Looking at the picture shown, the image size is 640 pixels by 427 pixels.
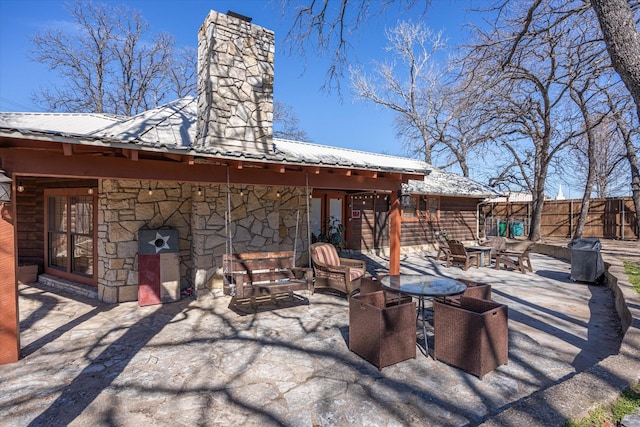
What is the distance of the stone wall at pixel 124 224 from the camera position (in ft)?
17.8

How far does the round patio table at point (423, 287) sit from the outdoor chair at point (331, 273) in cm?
119

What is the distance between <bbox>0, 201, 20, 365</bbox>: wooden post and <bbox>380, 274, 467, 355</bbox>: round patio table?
3741 millimetres

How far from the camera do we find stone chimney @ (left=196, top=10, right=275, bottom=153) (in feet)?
19.0

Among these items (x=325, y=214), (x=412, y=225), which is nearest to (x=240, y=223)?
(x=325, y=214)

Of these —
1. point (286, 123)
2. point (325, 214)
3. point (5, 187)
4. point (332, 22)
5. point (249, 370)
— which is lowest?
point (249, 370)

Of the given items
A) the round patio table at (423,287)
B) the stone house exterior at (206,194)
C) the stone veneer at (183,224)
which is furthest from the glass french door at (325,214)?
the round patio table at (423,287)

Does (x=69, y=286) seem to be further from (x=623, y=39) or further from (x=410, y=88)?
(x=410, y=88)

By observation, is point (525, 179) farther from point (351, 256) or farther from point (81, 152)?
point (81, 152)

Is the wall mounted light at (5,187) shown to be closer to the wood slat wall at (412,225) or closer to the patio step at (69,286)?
the patio step at (69,286)

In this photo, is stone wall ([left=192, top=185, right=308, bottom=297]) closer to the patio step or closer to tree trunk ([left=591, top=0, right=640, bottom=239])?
the patio step

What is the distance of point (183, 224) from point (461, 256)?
670 centimetres

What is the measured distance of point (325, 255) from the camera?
6.07m

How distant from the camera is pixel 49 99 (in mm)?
17531

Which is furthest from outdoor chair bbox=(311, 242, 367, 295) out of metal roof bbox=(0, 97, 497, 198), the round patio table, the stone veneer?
metal roof bbox=(0, 97, 497, 198)
